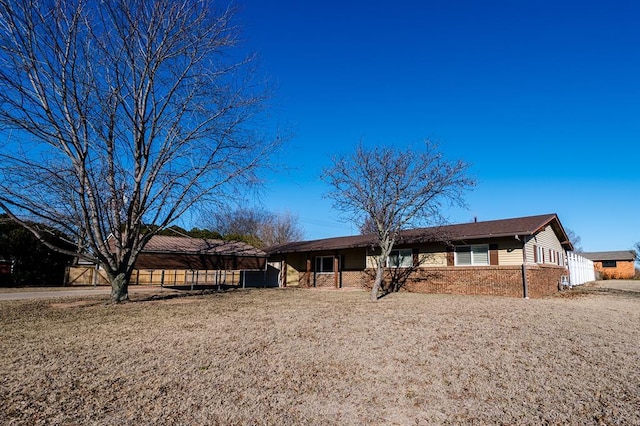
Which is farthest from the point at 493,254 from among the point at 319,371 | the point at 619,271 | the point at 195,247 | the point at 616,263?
the point at 616,263

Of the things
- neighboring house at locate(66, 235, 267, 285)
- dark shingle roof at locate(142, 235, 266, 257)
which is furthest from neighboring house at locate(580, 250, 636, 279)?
dark shingle roof at locate(142, 235, 266, 257)

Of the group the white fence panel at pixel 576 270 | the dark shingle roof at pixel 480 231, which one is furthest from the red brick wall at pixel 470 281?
the white fence panel at pixel 576 270

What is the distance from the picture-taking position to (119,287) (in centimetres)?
1279

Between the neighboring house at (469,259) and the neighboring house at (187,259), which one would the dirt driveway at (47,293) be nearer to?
the neighboring house at (187,259)

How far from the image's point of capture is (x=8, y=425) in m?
3.29

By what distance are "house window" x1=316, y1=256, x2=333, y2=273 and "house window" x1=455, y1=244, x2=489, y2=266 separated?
8.26 m

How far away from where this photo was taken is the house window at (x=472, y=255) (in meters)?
16.7

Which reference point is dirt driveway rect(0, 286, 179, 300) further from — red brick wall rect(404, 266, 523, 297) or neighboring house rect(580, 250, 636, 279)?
neighboring house rect(580, 250, 636, 279)

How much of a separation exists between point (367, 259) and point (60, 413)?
18.2 metres

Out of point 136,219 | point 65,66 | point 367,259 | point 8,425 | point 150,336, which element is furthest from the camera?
point 367,259

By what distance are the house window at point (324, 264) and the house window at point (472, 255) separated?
8.26 metres

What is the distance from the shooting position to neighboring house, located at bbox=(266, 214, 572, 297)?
51.4 feet

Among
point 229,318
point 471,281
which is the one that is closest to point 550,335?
point 229,318

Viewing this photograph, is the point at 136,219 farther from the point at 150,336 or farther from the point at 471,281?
the point at 471,281
